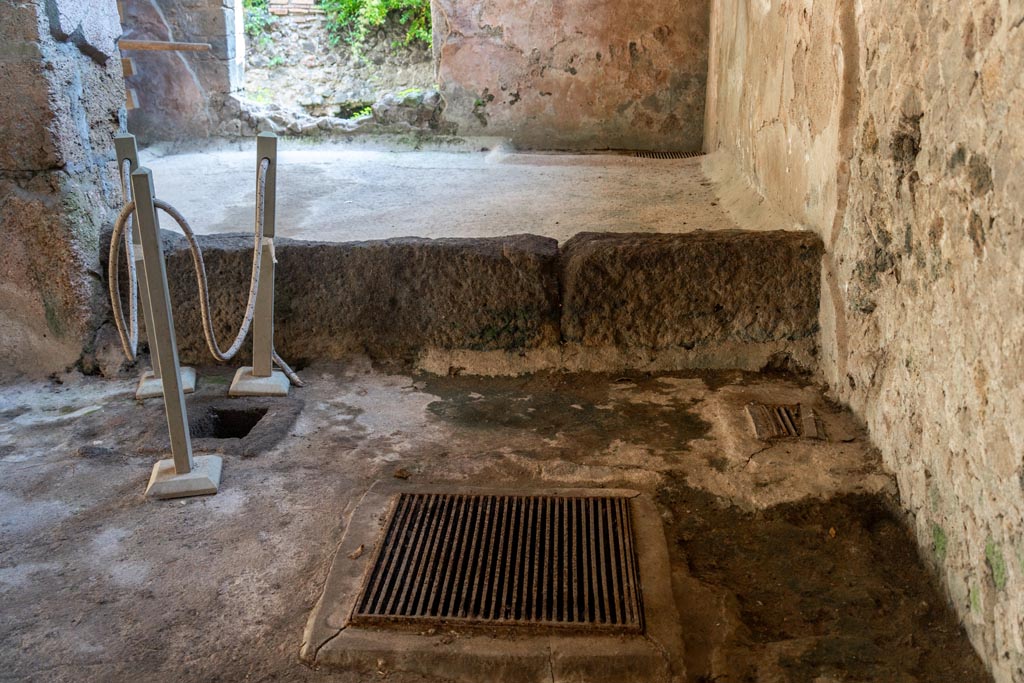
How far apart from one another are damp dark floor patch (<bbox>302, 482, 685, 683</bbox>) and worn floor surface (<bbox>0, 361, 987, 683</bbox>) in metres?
0.06

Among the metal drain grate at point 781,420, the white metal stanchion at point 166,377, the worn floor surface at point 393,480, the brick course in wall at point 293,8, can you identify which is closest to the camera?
the worn floor surface at point 393,480

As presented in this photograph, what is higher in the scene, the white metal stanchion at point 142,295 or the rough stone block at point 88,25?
the rough stone block at point 88,25

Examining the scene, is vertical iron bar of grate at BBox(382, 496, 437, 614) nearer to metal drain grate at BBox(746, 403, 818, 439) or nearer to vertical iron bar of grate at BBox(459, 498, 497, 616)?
vertical iron bar of grate at BBox(459, 498, 497, 616)

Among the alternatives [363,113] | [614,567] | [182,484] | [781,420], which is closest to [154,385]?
[182,484]

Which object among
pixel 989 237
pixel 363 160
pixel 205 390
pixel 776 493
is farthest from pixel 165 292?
pixel 363 160

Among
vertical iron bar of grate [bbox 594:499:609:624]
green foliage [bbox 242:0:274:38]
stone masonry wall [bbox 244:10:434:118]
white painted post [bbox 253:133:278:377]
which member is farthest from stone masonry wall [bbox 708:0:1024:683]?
green foliage [bbox 242:0:274:38]

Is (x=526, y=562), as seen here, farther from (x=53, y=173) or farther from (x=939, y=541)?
(x=53, y=173)

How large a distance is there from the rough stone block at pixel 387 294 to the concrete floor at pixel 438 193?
1.16 feet

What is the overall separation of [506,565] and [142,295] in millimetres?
1754

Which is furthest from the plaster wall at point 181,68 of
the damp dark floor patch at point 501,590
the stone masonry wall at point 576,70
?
the damp dark floor patch at point 501,590

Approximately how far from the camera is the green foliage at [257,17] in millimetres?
7992

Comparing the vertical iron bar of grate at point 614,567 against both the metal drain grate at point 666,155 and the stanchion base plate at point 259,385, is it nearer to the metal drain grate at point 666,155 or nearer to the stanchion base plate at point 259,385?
the stanchion base plate at point 259,385

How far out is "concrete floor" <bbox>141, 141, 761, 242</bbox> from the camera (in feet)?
12.6

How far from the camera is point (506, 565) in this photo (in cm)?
213
